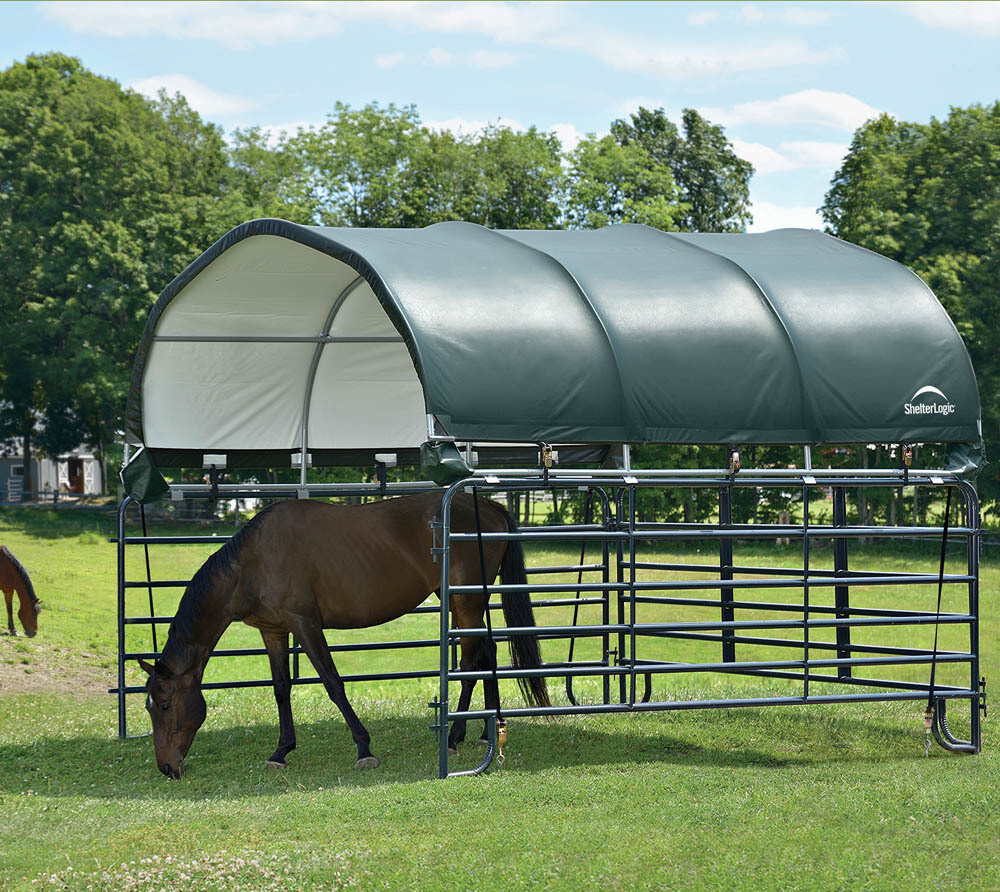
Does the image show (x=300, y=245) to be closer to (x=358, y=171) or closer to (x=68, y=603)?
(x=68, y=603)

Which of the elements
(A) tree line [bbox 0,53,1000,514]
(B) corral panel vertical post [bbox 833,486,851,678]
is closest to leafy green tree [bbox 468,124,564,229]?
(A) tree line [bbox 0,53,1000,514]

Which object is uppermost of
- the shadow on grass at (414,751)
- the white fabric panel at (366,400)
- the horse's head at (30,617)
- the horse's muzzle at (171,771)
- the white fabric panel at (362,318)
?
the white fabric panel at (362,318)

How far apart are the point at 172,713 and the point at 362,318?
4388 mm

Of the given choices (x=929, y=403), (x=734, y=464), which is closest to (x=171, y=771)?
(x=734, y=464)

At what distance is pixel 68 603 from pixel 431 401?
16.9m

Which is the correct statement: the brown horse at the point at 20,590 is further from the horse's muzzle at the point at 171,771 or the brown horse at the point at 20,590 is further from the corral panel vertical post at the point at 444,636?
the corral panel vertical post at the point at 444,636

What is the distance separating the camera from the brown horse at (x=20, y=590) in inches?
662

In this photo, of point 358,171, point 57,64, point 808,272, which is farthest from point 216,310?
point 57,64

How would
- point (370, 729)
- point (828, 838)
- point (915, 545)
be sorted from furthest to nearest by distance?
1. point (915, 545)
2. point (370, 729)
3. point (828, 838)

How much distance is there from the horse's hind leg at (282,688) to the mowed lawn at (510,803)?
7.3 inches

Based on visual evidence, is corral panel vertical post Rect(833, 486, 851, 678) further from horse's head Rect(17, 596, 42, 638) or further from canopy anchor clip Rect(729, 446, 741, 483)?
horse's head Rect(17, 596, 42, 638)

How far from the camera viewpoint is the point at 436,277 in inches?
364

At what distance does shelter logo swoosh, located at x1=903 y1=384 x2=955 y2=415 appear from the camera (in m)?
10.1

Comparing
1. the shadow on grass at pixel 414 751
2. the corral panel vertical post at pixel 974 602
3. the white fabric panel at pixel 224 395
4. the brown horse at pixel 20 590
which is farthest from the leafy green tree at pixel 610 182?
the corral panel vertical post at pixel 974 602
